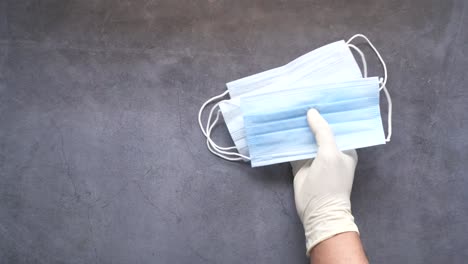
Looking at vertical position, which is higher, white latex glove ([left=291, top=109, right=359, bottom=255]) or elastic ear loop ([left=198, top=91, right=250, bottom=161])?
elastic ear loop ([left=198, top=91, right=250, bottom=161])

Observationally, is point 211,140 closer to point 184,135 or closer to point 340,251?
point 184,135

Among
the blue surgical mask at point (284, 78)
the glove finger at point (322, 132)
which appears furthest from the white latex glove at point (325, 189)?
the blue surgical mask at point (284, 78)

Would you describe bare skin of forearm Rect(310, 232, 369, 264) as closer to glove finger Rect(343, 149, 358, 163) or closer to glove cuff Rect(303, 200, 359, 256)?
glove cuff Rect(303, 200, 359, 256)

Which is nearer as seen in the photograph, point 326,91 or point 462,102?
point 326,91

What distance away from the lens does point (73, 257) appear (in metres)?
1.11

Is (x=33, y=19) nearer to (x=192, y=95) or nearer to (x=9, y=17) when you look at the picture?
(x=9, y=17)

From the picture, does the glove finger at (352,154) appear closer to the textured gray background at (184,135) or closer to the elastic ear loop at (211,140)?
the textured gray background at (184,135)

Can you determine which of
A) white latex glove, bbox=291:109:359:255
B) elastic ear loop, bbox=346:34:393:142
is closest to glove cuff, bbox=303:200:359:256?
white latex glove, bbox=291:109:359:255

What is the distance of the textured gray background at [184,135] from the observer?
111 cm

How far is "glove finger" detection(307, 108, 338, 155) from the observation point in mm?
1011

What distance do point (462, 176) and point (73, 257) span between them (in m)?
1.10

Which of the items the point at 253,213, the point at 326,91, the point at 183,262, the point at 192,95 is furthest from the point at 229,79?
the point at 183,262

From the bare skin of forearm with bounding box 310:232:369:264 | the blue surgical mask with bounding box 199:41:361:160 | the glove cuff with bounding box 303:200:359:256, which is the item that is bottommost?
the bare skin of forearm with bounding box 310:232:369:264

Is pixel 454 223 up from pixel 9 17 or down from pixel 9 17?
down
